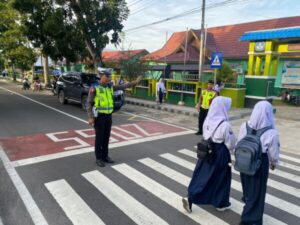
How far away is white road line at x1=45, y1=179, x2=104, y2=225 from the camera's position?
3.42m

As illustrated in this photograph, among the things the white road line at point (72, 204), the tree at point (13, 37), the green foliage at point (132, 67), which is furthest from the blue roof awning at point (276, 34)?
the tree at point (13, 37)

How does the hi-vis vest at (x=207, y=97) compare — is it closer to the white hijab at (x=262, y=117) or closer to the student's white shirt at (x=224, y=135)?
the student's white shirt at (x=224, y=135)

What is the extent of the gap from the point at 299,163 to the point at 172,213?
4141 millimetres

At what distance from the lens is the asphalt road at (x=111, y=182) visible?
358 cm

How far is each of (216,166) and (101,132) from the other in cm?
273

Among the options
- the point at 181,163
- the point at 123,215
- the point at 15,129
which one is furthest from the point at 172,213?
the point at 15,129

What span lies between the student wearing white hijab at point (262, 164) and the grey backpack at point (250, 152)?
6 centimetres

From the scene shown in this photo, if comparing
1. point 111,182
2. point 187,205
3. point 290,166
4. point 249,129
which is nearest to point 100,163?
point 111,182

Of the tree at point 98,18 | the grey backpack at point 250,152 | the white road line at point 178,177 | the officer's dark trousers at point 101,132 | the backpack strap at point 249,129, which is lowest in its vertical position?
the white road line at point 178,177

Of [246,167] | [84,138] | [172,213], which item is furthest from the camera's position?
[84,138]

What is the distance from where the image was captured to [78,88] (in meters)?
13.3

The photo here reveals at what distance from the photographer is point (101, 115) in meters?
5.30

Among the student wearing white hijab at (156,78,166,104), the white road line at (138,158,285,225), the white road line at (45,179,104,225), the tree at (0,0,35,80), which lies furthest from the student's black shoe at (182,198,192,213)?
the tree at (0,0,35,80)

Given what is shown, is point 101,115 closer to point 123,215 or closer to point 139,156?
point 139,156
